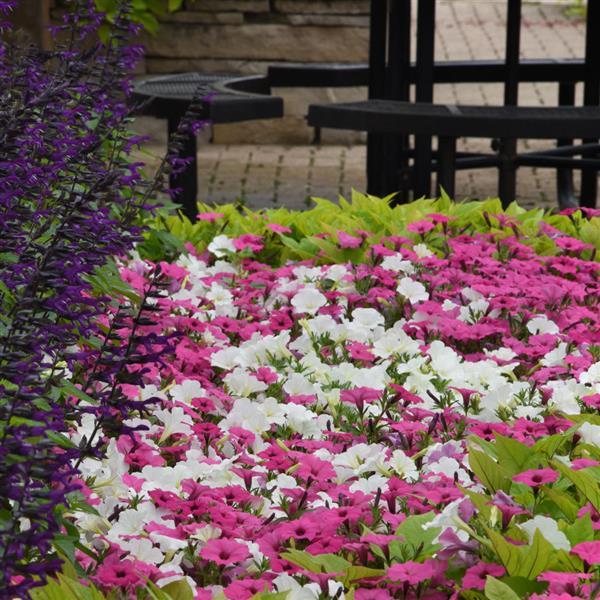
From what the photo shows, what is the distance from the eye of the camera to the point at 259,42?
A: 11.0 metres

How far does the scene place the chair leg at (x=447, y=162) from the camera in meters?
5.80

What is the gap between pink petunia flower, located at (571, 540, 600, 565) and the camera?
1.99 meters

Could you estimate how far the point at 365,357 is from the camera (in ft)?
10.9

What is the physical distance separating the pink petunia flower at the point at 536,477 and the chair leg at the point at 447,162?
3.56 m

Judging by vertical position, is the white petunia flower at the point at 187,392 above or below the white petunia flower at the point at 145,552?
below

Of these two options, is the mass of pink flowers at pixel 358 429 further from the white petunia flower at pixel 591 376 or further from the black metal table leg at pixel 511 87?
the black metal table leg at pixel 511 87

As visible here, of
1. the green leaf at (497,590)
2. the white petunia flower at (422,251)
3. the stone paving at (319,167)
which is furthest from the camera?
the stone paving at (319,167)

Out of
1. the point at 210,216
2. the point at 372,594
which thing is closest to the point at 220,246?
the point at 210,216

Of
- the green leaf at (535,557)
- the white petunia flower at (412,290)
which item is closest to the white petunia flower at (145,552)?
the green leaf at (535,557)

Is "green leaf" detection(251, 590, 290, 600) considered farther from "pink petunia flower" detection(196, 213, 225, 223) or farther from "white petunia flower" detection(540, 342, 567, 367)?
"pink petunia flower" detection(196, 213, 225, 223)

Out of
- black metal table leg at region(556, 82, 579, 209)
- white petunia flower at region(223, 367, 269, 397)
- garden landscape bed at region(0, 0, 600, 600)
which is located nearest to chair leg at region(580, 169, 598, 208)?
black metal table leg at region(556, 82, 579, 209)

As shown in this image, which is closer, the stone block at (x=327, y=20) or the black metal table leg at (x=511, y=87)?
the black metal table leg at (x=511, y=87)

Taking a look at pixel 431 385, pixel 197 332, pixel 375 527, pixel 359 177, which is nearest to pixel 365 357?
pixel 431 385

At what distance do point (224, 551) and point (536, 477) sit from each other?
0.55 meters
